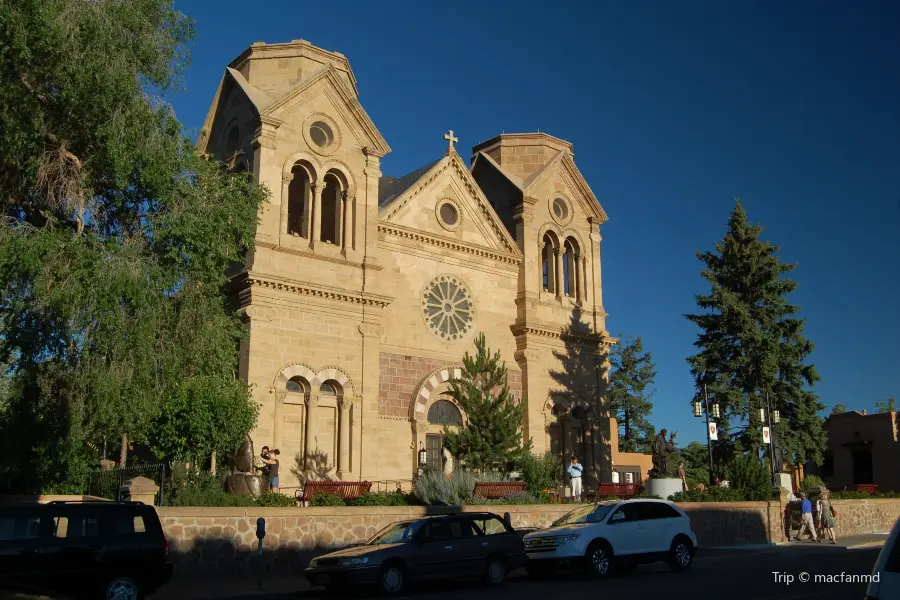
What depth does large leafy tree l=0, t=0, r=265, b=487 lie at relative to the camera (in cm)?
1869

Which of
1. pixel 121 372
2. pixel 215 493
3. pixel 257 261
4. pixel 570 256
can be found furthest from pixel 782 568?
pixel 570 256

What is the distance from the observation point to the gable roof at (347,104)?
107 feet

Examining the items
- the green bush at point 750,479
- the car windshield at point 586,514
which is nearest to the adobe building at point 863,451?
the green bush at point 750,479

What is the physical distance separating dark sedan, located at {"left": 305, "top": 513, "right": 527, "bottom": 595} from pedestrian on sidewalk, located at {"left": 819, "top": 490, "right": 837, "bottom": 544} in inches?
588

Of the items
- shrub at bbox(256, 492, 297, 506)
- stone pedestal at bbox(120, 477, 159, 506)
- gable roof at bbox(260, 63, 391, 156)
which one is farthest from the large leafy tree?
gable roof at bbox(260, 63, 391, 156)

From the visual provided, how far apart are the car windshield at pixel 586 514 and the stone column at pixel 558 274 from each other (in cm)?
2034

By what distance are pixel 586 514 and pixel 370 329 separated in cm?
1468

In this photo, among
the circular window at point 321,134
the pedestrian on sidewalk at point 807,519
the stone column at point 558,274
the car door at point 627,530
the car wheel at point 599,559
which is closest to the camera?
the car wheel at point 599,559

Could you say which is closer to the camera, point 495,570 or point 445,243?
point 495,570

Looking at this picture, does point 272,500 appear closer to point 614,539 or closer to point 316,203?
point 614,539

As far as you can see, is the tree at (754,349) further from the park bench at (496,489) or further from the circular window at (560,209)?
the park bench at (496,489)

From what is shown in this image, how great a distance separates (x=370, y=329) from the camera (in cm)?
3184

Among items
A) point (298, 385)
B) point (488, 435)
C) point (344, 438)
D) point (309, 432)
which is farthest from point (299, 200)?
point (488, 435)

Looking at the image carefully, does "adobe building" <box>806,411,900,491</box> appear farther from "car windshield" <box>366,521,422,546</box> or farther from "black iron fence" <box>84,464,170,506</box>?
"black iron fence" <box>84,464,170,506</box>
